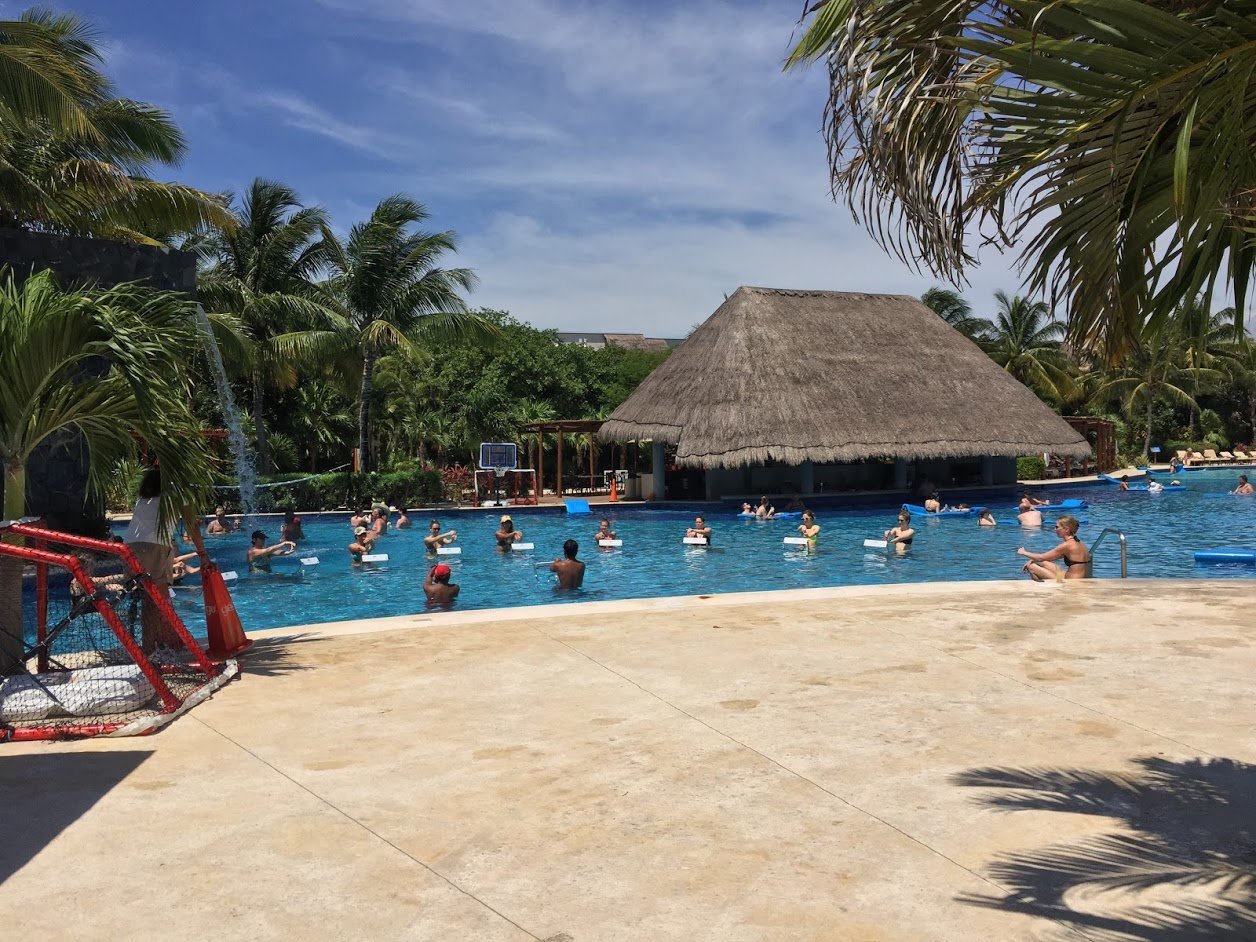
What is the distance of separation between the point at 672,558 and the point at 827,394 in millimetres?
10706

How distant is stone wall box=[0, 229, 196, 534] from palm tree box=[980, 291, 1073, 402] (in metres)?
32.7

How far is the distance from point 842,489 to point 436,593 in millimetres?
18247

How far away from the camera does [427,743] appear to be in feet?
16.7

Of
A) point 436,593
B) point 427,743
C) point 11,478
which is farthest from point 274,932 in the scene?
point 436,593

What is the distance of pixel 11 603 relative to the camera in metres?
6.41

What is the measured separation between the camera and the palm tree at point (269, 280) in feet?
83.9

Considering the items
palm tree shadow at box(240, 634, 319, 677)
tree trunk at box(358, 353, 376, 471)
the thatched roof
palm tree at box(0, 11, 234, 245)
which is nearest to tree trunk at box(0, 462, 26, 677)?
palm tree shadow at box(240, 634, 319, 677)

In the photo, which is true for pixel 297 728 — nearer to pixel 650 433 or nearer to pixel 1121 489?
pixel 650 433

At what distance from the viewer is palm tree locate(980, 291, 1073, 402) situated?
1554 inches

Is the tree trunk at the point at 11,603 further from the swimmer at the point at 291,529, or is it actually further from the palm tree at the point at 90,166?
the swimmer at the point at 291,529

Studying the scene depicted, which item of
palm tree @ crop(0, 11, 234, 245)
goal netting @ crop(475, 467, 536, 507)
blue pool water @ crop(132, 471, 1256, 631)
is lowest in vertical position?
blue pool water @ crop(132, 471, 1256, 631)

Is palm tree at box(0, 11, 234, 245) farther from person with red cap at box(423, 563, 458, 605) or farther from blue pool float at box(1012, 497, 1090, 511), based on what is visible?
blue pool float at box(1012, 497, 1090, 511)

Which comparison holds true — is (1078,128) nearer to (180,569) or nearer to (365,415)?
(180,569)

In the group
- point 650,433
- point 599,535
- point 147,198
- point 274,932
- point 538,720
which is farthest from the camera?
point 650,433
